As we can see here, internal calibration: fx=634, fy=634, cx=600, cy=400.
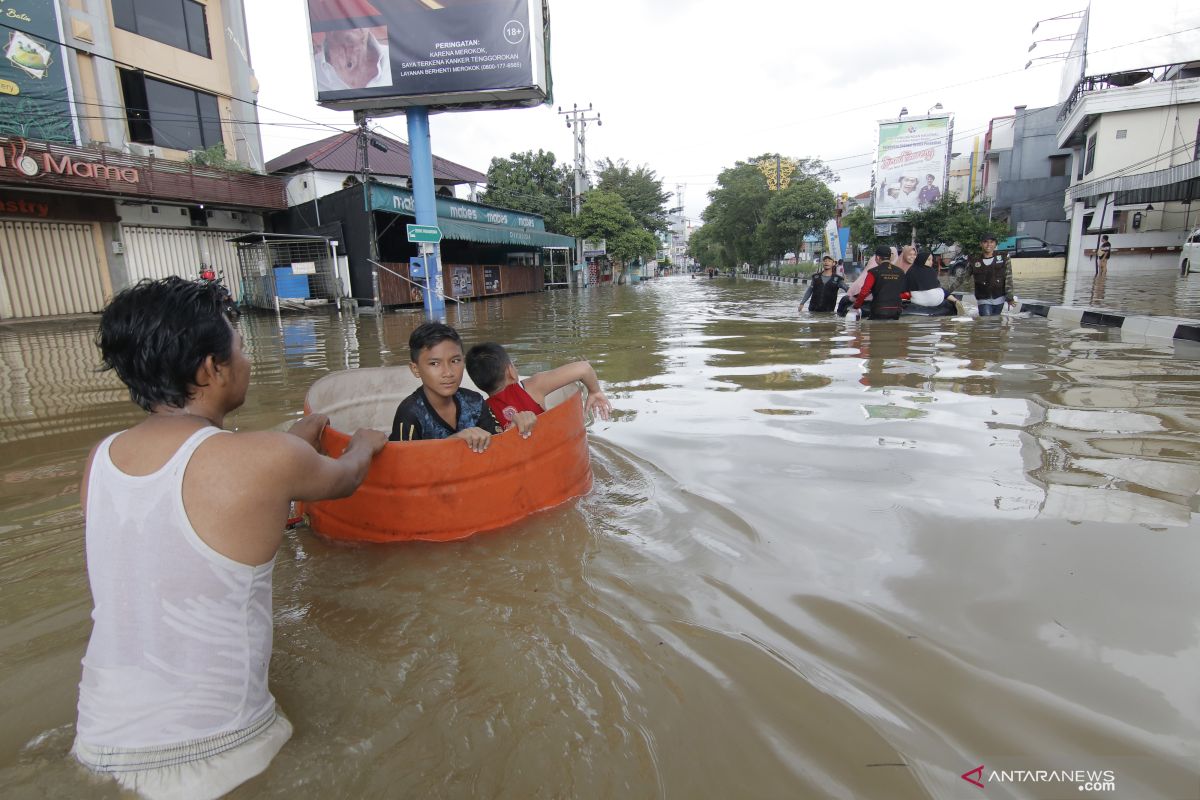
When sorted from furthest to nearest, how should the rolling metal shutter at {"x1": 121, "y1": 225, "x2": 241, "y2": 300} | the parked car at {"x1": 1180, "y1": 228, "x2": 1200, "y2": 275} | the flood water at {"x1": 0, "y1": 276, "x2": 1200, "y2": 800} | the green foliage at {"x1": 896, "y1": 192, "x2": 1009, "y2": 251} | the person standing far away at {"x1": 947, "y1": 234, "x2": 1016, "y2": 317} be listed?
the green foliage at {"x1": 896, "y1": 192, "x2": 1009, "y2": 251}
the parked car at {"x1": 1180, "y1": 228, "x2": 1200, "y2": 275}
the rolling metal shutter at {"x1": 121, "y1": 225, "x2": 241, "y2": 300}
the person standing far away at {"x1": 947, "y1": 234, "x2": 1016, "y2": 317}
the flood water at {"x1": 0, "y1": 276, "x2": 1200, "y2": 800}

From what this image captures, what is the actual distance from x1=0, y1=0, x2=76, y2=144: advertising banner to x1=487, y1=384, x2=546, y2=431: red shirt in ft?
53.6

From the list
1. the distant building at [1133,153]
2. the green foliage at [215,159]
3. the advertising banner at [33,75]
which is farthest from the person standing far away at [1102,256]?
the advertising banner at [33,75]

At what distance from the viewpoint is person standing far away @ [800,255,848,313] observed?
11695 millimetres

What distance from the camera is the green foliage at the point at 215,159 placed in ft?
56.2

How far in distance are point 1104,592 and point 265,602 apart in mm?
2503

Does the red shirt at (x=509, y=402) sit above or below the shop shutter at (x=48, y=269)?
below

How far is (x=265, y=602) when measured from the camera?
1.51m

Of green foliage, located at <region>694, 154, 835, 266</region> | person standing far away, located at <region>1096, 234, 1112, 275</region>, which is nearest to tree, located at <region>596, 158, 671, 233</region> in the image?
green foliage, located at <region>694, 154, 835, 266</region>

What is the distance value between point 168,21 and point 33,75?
4.58 m

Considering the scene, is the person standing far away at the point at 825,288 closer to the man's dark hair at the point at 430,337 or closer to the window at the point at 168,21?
the man's dark hair at the point at 430,337

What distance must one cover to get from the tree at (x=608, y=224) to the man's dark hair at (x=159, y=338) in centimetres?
2962

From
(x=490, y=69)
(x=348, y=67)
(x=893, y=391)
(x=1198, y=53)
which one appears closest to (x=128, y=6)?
(x=348, y=67)

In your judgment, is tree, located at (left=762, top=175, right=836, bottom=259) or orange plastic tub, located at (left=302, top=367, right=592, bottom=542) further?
tree, located at (left=762, top=175, right=836, bottom=259)

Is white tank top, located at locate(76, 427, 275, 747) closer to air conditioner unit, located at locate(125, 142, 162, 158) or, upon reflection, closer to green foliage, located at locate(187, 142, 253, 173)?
air conditioner unit, located at locate(125, 142, 162, 158)
